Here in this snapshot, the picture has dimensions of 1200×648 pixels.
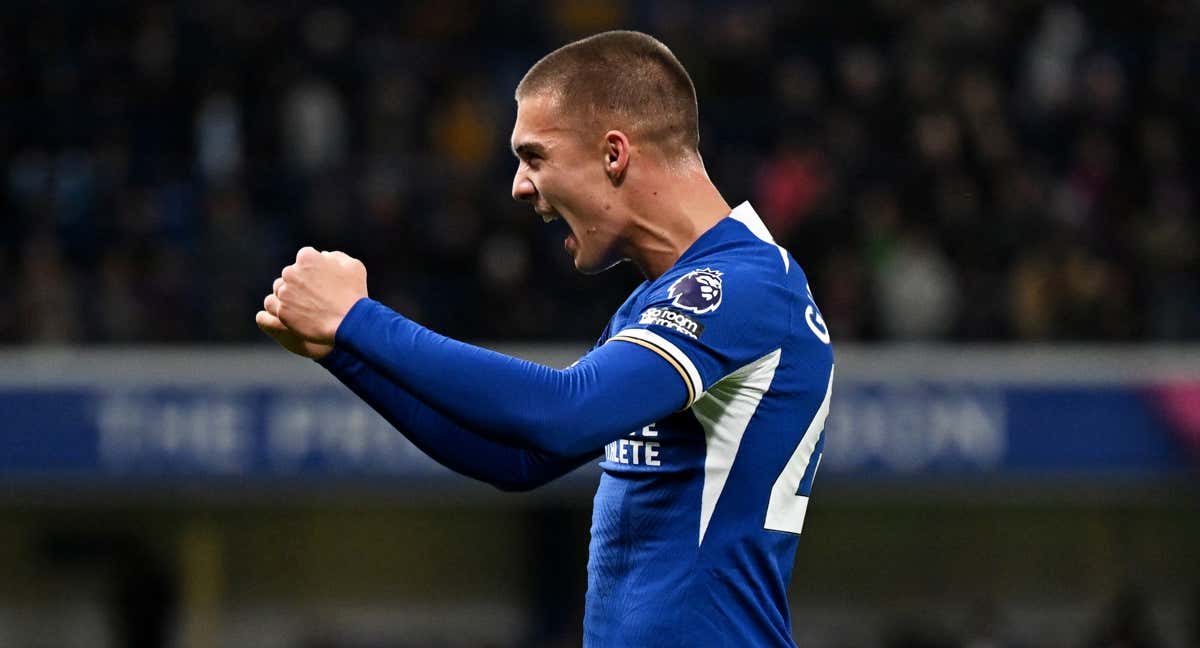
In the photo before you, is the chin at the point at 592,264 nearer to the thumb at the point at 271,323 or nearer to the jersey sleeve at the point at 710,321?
the jersey sleeve at the point at 710,321

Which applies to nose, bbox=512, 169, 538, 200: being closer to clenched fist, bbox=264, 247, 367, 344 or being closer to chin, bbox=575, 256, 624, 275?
chin, bbox=575, 256, 624, 275

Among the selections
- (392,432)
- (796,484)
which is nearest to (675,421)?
(796,484)

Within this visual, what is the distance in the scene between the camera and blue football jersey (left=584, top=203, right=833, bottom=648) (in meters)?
3.02

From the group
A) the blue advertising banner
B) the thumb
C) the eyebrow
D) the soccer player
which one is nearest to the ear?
the soccer player

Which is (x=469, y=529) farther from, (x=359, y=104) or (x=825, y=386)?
(x=825, y=386)

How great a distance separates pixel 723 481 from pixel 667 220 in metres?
0.46

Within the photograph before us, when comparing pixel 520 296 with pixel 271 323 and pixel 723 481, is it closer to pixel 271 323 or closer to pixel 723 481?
pixel 723 481

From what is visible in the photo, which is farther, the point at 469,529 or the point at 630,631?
the point at 469,529

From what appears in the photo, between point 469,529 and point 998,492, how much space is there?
12.4 feet

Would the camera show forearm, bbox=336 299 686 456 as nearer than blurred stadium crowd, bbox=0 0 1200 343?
Yes

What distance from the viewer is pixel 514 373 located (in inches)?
108

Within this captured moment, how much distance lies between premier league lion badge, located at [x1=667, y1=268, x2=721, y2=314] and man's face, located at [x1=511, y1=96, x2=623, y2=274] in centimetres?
21

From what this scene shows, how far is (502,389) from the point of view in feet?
8.98

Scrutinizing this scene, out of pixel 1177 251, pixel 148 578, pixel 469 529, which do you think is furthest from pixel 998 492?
pixel 148 578
